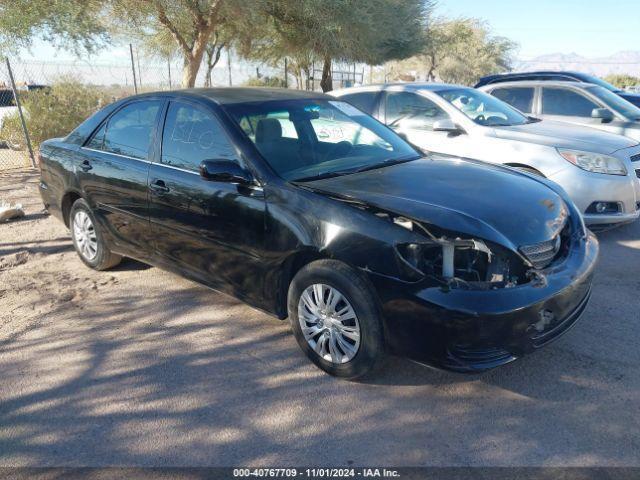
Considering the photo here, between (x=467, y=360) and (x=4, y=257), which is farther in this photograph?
(x=4, y=257)

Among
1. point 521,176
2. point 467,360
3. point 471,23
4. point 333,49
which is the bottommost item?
point 467,360

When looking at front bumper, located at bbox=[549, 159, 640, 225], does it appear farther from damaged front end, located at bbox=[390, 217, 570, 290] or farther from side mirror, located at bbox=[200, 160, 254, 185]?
side mirror, located at bbox=[200, 160, 254, 185]

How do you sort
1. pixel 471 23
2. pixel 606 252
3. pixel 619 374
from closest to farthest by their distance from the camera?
pixel 619 374 → pixel 606 252 → pixel 471 23

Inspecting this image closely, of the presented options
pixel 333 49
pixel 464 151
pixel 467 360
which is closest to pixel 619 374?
pixel 467 360

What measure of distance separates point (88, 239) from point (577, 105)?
740cm

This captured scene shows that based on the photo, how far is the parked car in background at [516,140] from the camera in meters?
5.59

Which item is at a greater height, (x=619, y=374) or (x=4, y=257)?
(x=4, y=257)

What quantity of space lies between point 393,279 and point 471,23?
4431cm

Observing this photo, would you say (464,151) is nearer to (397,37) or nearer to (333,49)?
(333,49)

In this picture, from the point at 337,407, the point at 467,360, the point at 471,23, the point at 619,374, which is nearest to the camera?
the point at 467,360

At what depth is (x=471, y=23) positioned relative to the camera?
4194cm

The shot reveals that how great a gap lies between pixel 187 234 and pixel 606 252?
4188 mm

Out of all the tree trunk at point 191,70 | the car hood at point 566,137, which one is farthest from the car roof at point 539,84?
the tree trunk at point 191,70

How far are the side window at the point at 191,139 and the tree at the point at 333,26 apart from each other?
32.0 feet
